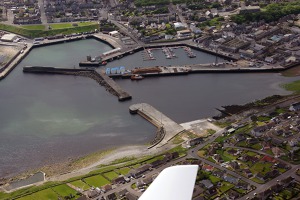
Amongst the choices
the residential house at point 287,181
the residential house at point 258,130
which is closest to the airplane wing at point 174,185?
the residential house at point 287,181

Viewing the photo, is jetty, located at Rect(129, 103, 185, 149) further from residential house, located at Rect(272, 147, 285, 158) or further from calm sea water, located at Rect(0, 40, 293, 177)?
residential house, located at Rect(272, 147, 285, 158)

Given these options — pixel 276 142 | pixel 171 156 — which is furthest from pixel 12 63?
pixel 276 142

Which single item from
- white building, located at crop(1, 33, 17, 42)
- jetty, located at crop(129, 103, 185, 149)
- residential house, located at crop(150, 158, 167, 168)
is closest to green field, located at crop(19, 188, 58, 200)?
residential house, located at crop(150, 158, 167, 168)

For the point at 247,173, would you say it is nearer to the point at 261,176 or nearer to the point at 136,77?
the point at 261,176

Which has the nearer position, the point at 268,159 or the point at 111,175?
the point at 111,175

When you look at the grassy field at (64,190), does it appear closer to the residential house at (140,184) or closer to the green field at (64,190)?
the green field at (64,190)

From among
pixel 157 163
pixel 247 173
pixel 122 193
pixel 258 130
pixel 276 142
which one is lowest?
pixel 122 193
